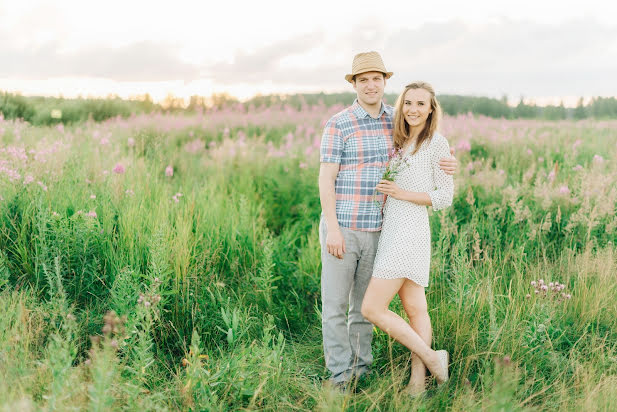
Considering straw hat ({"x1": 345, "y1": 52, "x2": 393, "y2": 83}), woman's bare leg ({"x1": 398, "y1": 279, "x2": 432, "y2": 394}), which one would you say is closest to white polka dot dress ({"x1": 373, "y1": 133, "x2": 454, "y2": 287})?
woman's bare leg ({"x1": 398, "y1": 279, "x2": 432, "y2": 394})

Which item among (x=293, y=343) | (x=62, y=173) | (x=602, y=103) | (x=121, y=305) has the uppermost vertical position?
(x=602, y=103)

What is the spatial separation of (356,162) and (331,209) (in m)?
0.36

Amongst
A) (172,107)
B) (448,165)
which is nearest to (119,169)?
(448,165)

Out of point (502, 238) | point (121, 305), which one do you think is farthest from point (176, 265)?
point (502, 238)


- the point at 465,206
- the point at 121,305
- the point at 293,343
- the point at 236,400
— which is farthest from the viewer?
the point at 465,206

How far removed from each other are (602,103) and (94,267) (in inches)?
728

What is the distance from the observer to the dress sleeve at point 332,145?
10.9 ft

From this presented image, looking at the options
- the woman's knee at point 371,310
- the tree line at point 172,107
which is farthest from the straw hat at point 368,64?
the tree line at point 172,107

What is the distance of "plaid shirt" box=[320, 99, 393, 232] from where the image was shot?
10.9 feet

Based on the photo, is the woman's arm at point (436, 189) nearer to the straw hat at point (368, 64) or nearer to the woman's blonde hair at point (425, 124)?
the woman's blonde hair at point (425, 124)

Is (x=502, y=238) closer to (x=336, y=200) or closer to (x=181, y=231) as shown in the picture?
(x=336, y=200)

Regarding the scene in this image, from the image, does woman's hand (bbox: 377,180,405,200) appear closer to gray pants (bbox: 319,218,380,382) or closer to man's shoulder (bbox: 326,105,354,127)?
gray pants (bbox: 319,218,380,382)

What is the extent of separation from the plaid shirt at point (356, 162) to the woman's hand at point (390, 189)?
0.60 feet

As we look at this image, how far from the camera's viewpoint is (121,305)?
3.34 meters
